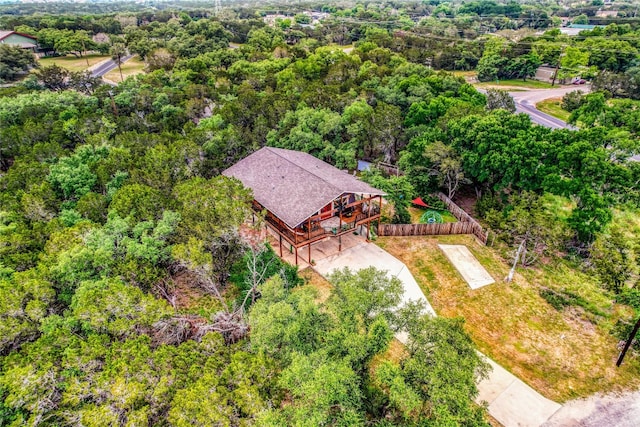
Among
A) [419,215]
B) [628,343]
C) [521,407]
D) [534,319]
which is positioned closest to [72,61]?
[419,215]

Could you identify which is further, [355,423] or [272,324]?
[272,324]

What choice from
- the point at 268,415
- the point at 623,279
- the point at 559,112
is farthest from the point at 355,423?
the point at 559,112

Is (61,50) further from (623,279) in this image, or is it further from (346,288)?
(623,279)

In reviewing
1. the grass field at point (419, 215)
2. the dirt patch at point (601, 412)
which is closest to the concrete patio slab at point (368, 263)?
the grass field at point (419, 215)

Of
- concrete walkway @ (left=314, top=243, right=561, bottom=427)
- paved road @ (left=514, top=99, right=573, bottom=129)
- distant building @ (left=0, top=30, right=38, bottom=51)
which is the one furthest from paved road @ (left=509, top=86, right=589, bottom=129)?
distant building @ (left=0, top=30, right=38, bottom=51)

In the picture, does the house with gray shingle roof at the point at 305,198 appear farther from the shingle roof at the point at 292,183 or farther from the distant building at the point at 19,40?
the distant building at the point at 19,40

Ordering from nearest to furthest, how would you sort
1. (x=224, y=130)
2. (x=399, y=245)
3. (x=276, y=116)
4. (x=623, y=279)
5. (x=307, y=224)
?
1. (x=623, y=279)
2. (x=307, y=224)
3. (x=399, y=245)
4. (x=224, y=130)
5. (x=276, y=116)

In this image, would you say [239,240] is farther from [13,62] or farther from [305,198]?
[13,62]
